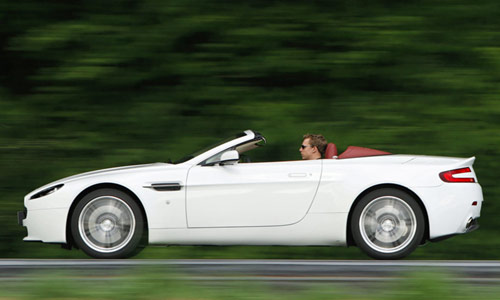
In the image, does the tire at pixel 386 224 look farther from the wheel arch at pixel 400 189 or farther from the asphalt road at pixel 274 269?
the asphalt road at pixel 274 269

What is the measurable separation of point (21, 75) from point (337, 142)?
14.7ft

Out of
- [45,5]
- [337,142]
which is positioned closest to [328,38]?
[337,142]

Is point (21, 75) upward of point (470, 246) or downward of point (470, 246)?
upward

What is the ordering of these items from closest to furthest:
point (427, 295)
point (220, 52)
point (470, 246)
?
1. point (427, 295)
2. point (470, 246)
3. point (220, 52)

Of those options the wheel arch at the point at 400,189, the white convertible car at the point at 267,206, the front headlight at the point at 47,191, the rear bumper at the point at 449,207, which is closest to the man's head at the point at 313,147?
the white convertible car at the point at 267,206

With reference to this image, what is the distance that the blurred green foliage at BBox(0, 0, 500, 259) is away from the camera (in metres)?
10.4

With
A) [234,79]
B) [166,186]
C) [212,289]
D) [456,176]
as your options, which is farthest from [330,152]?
[234,79]

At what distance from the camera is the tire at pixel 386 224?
7.26 m

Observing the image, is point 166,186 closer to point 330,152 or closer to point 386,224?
point 330,152

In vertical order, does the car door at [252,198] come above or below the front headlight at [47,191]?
below

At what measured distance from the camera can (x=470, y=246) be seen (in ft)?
32.8

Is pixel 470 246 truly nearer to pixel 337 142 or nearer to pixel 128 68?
pixel 337 142

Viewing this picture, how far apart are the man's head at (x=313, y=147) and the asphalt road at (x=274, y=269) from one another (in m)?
1.27

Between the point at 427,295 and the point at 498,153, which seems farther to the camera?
the point at 498,153
